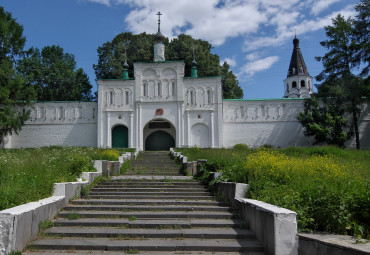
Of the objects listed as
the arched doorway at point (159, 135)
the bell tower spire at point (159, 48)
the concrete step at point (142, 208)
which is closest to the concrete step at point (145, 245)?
the concrete step at point (142, 208)

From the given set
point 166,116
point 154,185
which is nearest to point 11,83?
point 166,116

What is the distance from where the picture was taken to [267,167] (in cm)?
771

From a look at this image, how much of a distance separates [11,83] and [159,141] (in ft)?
46.8

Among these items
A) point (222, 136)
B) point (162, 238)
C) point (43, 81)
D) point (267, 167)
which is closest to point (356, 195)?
point (267, 167)

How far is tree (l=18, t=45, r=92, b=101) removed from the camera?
35500mm

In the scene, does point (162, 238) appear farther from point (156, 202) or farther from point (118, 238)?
point (156, 202)

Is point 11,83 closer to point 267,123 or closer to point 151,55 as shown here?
point 151,55

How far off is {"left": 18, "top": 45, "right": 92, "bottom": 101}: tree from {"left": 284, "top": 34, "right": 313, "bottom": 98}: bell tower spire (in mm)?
30281

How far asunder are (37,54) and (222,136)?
23.8 meters

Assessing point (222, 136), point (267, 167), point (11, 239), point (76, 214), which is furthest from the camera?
point (222, 136)

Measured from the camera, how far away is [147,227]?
6.40 meters

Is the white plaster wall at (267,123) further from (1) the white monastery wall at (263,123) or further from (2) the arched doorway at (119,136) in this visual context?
(2) the arched doorway at (119,136)

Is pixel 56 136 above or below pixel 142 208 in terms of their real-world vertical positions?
above

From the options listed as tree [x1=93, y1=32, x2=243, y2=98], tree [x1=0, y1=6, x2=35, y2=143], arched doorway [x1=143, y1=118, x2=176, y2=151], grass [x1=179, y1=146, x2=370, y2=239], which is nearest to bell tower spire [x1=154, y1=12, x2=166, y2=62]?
tree [x1=93, y1=32, x2=243, y2=98]
